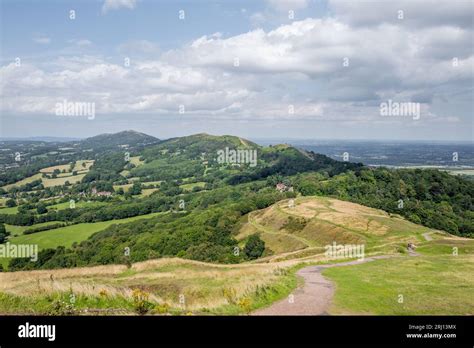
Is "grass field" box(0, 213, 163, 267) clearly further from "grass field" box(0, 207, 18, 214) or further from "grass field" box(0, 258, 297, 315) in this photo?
"grass field" box(0, 258, 297, 315)

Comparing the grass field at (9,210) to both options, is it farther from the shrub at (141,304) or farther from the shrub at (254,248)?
the shrub at (141,304)

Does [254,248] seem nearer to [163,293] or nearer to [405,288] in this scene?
[163,293]

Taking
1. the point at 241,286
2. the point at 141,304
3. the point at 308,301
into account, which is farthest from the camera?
the point at 241,286

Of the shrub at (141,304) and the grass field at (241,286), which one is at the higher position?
the shrub at (141,304)

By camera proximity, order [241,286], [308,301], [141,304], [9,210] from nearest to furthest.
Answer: [141,304] → [308,301] → [241,286] → [9,210]

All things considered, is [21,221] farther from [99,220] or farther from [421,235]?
Result: [421,235]

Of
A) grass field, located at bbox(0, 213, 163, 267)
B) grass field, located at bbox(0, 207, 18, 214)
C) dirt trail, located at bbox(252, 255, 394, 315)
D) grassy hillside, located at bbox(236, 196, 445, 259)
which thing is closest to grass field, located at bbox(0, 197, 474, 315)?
dirt trail, located at bbox(252, 255, 394, 315)

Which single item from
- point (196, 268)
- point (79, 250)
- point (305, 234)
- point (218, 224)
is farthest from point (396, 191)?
point (196, 268)
